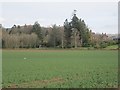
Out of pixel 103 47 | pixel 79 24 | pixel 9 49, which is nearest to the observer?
pixel 9 49

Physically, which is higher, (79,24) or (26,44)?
(79,24)

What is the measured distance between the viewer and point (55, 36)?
80250mm

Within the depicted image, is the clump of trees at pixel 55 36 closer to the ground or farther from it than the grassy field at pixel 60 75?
farther from it

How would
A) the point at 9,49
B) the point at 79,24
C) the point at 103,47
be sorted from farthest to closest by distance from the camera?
the point at 79,24
the point at 103,47
the point at 9,49

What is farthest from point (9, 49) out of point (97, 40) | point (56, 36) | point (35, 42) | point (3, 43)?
point (97, 40)

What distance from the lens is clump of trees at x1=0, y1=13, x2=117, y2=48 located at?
74500mm

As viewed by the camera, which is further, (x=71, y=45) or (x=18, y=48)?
(x=71, y=45)

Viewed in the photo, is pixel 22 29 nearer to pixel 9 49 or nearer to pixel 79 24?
pixel 9 49

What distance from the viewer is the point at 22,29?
83875 mm

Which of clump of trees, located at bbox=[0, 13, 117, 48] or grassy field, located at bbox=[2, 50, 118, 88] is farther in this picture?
clump of trees, located at bbox=[0, 13, 117, 48]

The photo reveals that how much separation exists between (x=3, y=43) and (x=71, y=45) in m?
19.7

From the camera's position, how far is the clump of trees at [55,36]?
7450 centimetres

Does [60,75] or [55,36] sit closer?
[60,75]

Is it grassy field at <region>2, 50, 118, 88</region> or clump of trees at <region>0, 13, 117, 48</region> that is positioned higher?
clump of trees at <region>0, 13, 117, 48</region>
